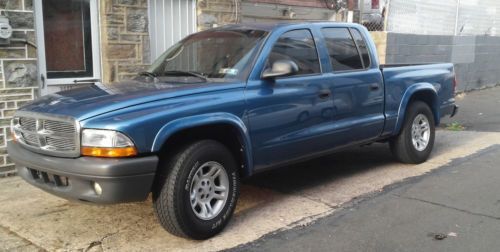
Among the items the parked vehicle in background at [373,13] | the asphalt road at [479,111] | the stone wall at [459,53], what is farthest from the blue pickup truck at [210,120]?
the parked vehicle in background at [373,13]

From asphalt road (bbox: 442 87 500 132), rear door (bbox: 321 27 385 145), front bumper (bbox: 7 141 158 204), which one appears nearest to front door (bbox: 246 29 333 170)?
rear door (bbox: 321 27 385 145)

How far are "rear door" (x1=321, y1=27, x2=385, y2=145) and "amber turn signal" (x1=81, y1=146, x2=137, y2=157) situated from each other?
93.3 inches

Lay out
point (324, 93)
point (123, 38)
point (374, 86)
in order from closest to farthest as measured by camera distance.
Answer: point (324, 93)
point (374, 86)
point (123, 38)

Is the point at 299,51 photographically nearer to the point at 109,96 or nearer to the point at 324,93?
the point at 324,93

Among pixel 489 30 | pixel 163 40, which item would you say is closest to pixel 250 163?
pixel 163 40

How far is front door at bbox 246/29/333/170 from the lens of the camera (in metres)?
4.78

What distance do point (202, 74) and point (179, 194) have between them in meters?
1.31

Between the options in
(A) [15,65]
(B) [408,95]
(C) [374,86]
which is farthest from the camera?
(B) [408,95]

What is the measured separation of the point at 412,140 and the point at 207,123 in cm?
343

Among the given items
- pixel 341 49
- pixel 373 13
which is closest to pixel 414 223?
pixel 341 49

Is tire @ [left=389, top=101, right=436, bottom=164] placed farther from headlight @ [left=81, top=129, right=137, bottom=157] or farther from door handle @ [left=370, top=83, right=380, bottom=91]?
headlight @ [left=81, top=129, right=137, bottom=157]

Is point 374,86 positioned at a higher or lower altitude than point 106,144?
higher

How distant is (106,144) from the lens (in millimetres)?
3842

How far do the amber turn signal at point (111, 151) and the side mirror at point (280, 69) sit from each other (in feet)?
4.95
